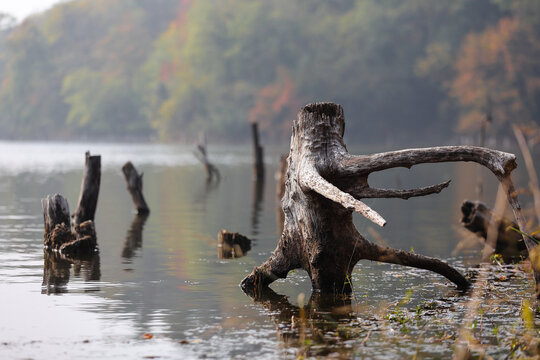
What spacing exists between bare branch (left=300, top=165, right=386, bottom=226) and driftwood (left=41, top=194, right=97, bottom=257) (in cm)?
546

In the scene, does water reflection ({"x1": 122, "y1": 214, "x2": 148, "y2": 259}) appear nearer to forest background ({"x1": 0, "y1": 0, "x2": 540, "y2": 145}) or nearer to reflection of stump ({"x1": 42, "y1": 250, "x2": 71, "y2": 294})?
reflection of stump ({"x1": 42, "y1": 250, "x2": 71, "y2": 294})

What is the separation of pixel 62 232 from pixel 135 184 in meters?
6.85

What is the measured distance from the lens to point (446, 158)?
28.2 ft

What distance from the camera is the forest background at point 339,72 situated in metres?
86.5

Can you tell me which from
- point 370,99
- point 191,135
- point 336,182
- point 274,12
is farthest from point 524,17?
point 336,182

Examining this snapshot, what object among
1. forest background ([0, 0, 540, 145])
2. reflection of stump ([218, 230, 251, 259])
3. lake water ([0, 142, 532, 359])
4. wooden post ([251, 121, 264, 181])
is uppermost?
forest background ([0, 0, 540, 145])

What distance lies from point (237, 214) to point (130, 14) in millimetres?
125035

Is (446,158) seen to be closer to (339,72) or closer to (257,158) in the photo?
(257,158)

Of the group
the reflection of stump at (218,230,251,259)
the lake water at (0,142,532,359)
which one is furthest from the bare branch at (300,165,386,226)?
the reflection of stump at (218,230,251,259)

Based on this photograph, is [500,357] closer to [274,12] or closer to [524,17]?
[524,17]

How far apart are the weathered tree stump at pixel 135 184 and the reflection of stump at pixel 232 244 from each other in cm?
575

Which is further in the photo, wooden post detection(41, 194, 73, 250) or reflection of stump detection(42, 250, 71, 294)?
wooden post detection(41, 194, 73, 250)

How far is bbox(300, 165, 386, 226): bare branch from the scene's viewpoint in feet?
23.8

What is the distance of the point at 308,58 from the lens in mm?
99125
